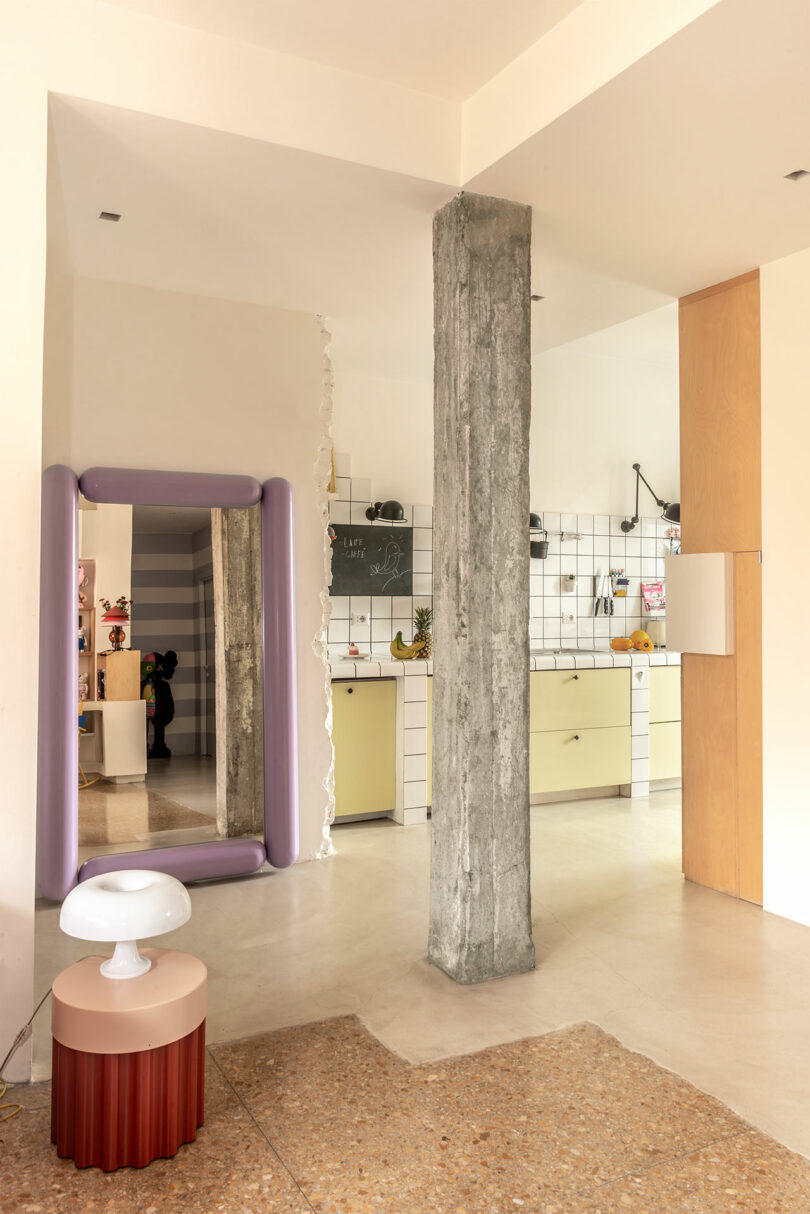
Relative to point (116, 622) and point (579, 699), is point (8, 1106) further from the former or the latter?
point (579, 699)

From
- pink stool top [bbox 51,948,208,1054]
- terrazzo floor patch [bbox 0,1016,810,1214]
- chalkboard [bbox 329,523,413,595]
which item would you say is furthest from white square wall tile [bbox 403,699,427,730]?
pink stool top [bbox 51,948,208,1054]

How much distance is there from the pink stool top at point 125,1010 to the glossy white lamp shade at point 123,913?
0.07 m

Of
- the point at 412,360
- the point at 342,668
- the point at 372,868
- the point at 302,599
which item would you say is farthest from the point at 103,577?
the point at 412,360

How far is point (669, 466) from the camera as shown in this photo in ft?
23.0

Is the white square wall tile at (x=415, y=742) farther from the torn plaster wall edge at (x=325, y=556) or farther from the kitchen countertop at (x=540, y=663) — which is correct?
the torn plaster wall edge at (x=325, y=556)

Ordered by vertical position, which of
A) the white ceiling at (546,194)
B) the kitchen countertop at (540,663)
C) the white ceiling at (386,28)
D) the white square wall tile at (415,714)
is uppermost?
the white ceiling at (386,28)

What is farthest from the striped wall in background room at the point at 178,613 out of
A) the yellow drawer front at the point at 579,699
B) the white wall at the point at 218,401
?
the yellow drawer front at the point at 579,699

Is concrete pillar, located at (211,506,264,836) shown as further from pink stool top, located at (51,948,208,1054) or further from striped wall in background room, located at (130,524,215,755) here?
pink stool top, located at (51,948,208,1054)

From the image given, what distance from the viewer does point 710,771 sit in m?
4.27

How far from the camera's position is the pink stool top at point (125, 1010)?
6.92 ft

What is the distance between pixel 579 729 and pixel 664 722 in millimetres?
717

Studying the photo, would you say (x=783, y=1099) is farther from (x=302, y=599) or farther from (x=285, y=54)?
(x=285, y=54)

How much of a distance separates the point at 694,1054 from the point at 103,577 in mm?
2862

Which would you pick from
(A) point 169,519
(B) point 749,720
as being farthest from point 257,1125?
(B) point 749,720
